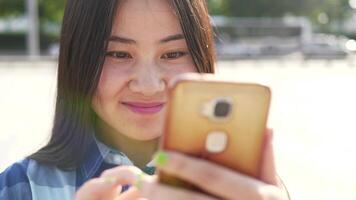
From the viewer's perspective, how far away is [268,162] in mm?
789

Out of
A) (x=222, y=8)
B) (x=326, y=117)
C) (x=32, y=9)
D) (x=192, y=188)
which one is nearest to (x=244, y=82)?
(x=192, y=188)

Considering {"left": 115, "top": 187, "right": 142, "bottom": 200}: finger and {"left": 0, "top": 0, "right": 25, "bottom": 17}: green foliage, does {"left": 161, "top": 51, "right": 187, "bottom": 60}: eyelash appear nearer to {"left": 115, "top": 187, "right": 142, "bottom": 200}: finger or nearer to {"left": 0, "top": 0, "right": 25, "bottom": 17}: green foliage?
{"left": 115, "top": 187, "right": 142, "bottom": 200}: finger

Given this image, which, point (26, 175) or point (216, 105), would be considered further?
point (26, 175)

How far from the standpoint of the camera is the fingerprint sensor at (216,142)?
0.74m

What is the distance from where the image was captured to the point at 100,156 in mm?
1307

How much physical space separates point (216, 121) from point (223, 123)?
0.01m

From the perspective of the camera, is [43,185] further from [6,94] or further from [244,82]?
[6,94]

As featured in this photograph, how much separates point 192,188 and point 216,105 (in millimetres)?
106

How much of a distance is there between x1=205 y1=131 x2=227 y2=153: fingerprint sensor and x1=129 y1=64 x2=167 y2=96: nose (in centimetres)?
44

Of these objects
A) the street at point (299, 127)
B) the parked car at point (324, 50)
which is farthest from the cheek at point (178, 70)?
the parked car at point (324, 50)

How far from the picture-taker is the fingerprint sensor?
2.44 ft

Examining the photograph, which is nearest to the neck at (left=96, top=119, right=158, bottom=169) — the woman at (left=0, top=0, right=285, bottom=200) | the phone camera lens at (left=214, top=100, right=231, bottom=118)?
the woman at (left=0, top=0, right=285, bottom=200)

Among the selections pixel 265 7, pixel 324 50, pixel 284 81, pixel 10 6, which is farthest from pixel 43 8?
pixel 284 81

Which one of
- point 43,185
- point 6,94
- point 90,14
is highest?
point 90,14
